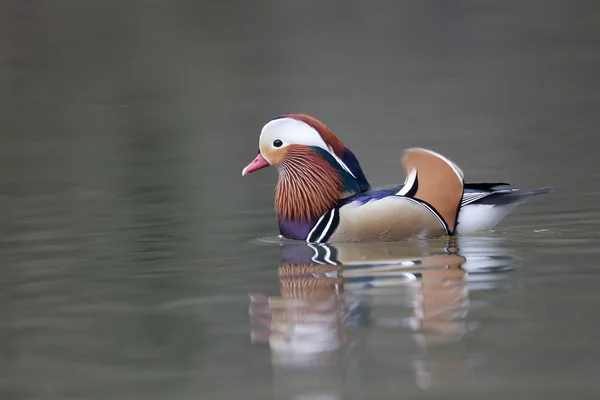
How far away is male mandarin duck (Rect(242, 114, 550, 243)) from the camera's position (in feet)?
23.5

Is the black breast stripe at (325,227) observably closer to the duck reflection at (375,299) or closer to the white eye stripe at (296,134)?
the duck reflection at (375,299)

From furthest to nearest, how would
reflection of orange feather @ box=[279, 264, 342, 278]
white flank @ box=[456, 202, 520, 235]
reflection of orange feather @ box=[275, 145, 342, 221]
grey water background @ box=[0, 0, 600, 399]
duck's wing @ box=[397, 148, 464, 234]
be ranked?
1. reflection of orange feather @ box=[275, 145, 342, 221]
2. white flank @ box=[456, 202, 520, 235]
3. duck's wing @ box=[397, 148, 464, 234]
4. reflection of orange feather @ box=[279, 264, 342, 278]
5. grey water background @ box=[0, 0, 600, 399]

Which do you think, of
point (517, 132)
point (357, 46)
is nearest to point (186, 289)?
point (517, 132)

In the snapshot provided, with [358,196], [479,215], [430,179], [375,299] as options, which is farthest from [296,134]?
[375,299]

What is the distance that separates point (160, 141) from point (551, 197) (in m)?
5.22

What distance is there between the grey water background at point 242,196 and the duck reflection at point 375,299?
5 centimetres

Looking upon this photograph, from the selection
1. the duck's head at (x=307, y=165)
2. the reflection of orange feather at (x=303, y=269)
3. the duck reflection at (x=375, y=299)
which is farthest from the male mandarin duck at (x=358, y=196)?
the reflection of orange feather at (x=303, y=269)

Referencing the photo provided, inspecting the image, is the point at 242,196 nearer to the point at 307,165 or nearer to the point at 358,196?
the point at 307,165

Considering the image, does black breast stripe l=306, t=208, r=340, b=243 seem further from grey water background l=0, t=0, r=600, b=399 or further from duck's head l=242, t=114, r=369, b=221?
grey water background l=0, t=0, r=600, b=399

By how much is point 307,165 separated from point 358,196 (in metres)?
0.40

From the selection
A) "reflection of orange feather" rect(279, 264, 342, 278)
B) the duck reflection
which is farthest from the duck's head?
"reflection of orange feather" rect(279, 264, 342, 278)

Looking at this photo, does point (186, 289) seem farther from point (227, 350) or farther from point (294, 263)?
point (227, 350)

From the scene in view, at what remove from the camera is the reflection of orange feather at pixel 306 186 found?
7.55 meters

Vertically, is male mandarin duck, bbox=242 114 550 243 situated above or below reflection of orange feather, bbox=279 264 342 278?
above
